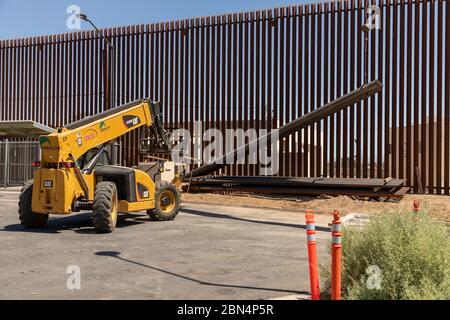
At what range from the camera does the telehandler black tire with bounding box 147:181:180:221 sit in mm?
12195

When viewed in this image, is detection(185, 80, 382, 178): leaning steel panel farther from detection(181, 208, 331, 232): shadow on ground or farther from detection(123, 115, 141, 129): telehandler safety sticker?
detection(123, 115, 141, 129): telehandler safety sticker

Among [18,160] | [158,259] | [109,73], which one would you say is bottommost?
[158,259]

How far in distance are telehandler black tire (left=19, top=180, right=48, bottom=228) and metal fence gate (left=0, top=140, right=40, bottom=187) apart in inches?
583

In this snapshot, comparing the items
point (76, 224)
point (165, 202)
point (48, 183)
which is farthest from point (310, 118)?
point (48, 183)

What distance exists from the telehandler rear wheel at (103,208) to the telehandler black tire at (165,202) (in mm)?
1894

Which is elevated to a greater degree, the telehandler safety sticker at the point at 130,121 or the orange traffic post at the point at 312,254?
the telehandler safety sticker at the point at 130,121

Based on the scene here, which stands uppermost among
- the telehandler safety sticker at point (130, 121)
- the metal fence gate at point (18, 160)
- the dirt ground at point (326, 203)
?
the telehandler safety sticker at point (130, 121)

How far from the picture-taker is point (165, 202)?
12.6 m

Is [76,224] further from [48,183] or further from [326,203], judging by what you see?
[326,203]

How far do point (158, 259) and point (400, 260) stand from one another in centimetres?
406

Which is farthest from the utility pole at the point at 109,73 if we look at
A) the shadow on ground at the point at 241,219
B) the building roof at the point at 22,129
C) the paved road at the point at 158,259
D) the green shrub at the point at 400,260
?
the green shrub at the point at 400,260

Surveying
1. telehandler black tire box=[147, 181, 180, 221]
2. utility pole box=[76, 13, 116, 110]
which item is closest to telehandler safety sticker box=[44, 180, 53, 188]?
telehandler black tire box=[147, 181, 180, 221]

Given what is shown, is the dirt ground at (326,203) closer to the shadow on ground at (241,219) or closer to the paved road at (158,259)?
the shadow on ground at (241,219)

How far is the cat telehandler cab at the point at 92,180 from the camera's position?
10062 mm
